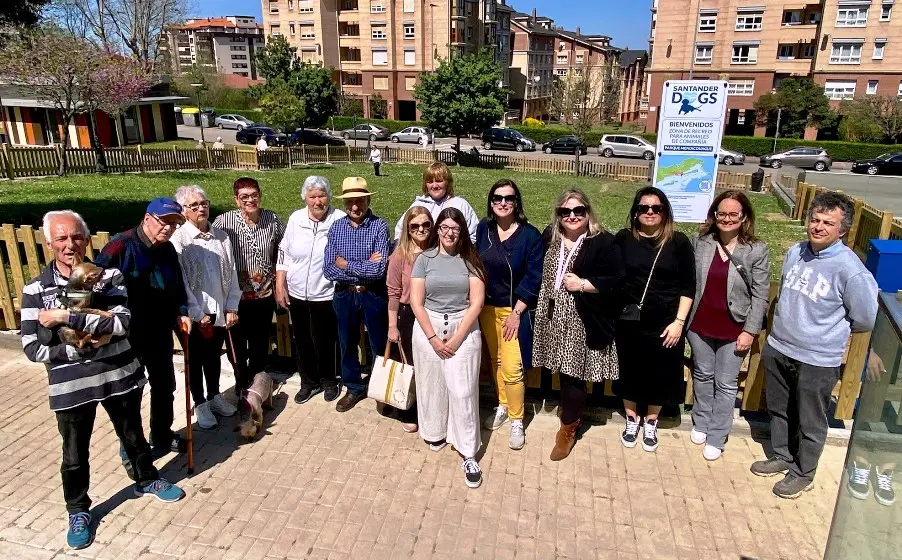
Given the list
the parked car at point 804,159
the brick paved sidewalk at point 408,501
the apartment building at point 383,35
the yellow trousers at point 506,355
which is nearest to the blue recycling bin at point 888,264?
the brick paved sidewalk at point 408,501

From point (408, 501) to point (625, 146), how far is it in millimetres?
35519

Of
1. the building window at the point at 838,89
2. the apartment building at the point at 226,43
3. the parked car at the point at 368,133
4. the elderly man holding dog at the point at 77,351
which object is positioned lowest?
the elderly man holding dog at the point at 77,351

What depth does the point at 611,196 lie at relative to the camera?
67.9ft

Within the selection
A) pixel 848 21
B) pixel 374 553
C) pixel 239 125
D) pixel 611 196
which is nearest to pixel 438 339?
pixel 374 553

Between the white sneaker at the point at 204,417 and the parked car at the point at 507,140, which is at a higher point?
the parked car at the point at 507,140

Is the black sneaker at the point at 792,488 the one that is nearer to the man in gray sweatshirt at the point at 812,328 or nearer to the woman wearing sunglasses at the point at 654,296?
the man in gray sweatshirt at the point at 812,328

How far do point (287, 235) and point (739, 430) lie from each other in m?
4.09

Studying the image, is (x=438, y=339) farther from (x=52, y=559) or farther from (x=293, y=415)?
(x=52, y=559)

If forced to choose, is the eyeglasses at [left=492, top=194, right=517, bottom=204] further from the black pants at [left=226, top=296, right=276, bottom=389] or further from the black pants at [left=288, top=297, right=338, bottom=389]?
the black pants at [left=226, top=296, right=276, bottom=389]

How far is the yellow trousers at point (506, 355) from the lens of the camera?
4457 millimetres

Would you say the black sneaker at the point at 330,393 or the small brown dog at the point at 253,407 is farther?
the black sneaker at the point at 330,393

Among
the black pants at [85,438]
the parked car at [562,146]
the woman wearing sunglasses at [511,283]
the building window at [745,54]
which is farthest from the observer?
the building window at [745,54]

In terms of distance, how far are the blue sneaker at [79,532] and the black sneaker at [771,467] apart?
4.58 metres

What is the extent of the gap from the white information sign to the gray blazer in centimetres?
540
